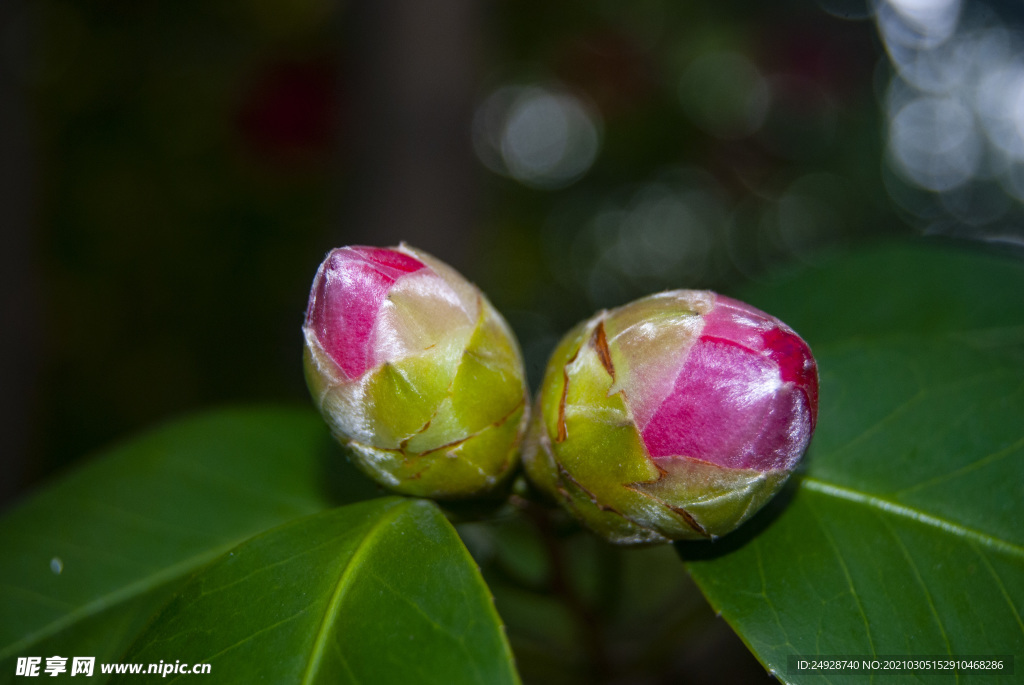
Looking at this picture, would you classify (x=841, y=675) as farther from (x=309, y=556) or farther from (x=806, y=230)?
(x=806, y=230)

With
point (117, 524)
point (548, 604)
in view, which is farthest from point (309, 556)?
point (548, 604)

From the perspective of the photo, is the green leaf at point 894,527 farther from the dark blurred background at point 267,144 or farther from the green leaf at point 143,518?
the dark blurred background at point 267,144

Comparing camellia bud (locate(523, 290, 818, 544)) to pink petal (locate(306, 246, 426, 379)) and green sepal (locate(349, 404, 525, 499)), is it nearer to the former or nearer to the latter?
green sepal (locate(349, 404, 525, 499))

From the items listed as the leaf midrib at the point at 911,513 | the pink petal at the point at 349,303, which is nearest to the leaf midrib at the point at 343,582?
the pink petal at the point at 349,303

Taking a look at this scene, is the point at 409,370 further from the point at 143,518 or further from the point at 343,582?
the point at 143,518

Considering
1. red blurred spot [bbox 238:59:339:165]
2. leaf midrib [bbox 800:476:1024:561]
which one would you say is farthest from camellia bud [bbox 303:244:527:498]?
red blurred spot [bbox 238:59:339:165]

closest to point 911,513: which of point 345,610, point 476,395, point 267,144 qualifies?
point 476,395
